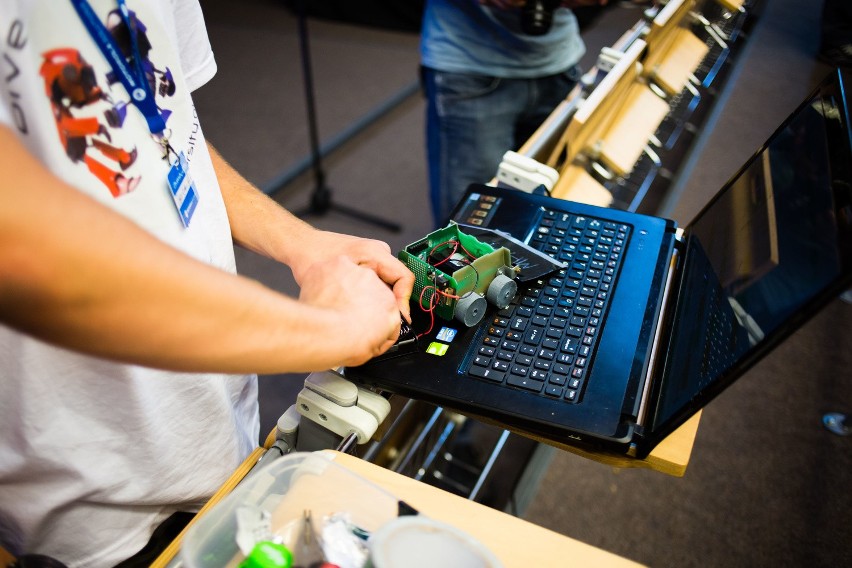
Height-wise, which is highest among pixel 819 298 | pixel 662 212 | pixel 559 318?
pixel 819 298

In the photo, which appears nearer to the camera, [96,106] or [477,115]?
[96,106]

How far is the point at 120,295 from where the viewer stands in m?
0.38

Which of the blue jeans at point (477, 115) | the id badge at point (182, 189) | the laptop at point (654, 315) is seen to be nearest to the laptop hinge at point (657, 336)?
the laptop at point (654, 315)

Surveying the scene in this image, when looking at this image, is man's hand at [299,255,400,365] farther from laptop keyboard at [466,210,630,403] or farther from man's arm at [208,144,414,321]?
laptop keyboard at [466,210,630,403]

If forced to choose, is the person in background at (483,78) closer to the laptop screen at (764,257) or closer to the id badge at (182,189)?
the laptop screen at (764,257)

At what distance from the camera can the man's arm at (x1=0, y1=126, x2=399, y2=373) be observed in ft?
1.13

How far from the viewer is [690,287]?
30.5 inches

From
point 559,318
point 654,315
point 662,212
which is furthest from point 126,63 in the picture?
point 662,212

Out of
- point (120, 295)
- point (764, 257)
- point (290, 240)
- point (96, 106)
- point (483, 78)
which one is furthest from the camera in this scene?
point (483, 78)

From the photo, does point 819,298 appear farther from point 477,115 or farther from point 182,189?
point 477,115

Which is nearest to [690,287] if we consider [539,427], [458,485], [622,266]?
[622,266]

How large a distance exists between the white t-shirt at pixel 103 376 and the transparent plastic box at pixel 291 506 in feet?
0.67

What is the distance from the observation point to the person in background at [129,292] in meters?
0.37

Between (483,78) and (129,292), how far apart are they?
1288mm
